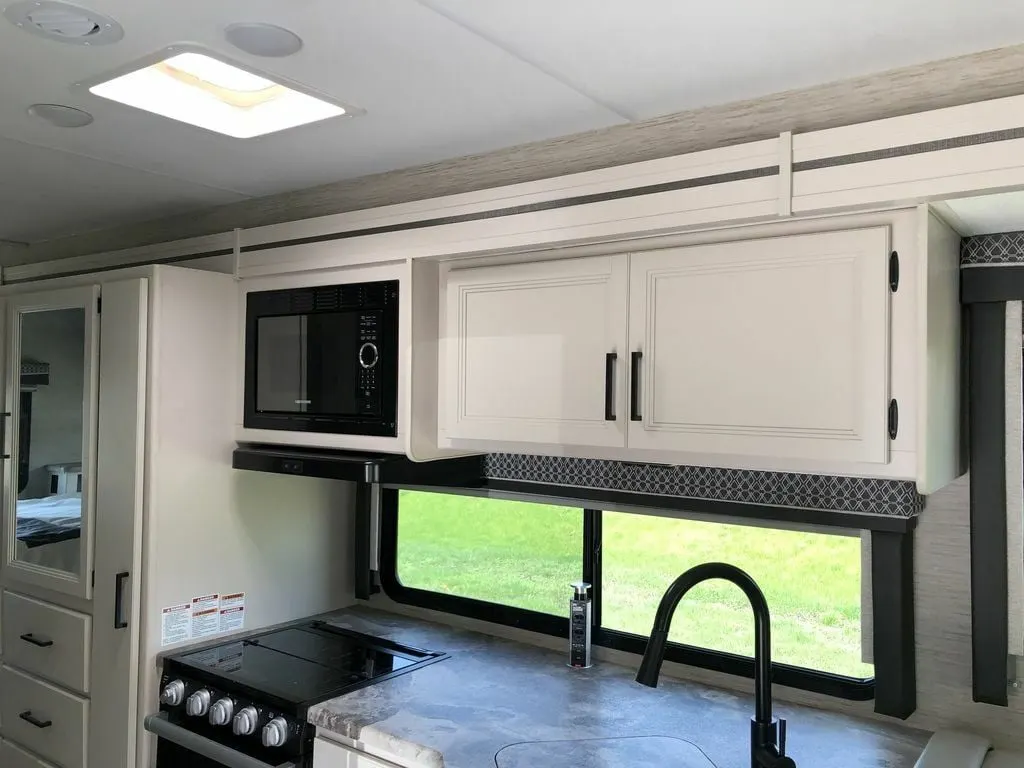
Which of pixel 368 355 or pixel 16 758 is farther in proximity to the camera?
pixel 16 758

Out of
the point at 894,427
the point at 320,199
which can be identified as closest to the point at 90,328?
the point at 320,199

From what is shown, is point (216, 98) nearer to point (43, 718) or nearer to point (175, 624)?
point (175, 624)

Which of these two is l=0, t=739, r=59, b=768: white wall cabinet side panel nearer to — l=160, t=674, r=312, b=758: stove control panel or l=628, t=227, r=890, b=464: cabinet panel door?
l=160, t=674, r=312, b=758: stove control panel

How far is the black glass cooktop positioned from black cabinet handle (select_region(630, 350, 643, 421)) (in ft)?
3.38

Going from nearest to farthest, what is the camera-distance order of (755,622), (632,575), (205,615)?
(755,622), (632,575), (205,615)

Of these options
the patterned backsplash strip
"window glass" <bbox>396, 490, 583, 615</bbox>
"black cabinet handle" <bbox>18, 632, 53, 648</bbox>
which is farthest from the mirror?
the patterned backsplash strip

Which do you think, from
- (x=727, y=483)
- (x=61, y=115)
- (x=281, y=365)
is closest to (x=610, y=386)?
(x=727, y=483)

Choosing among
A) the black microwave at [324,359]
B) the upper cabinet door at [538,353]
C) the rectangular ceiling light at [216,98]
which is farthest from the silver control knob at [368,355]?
the rectangular ceiling light at [216,98]

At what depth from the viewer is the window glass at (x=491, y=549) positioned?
255 centimetres

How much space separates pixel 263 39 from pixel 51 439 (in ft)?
6.02

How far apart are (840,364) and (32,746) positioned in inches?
109

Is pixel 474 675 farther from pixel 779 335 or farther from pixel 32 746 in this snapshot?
pixel 32 746

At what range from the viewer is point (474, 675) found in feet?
7.48

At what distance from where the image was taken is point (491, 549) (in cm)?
272
